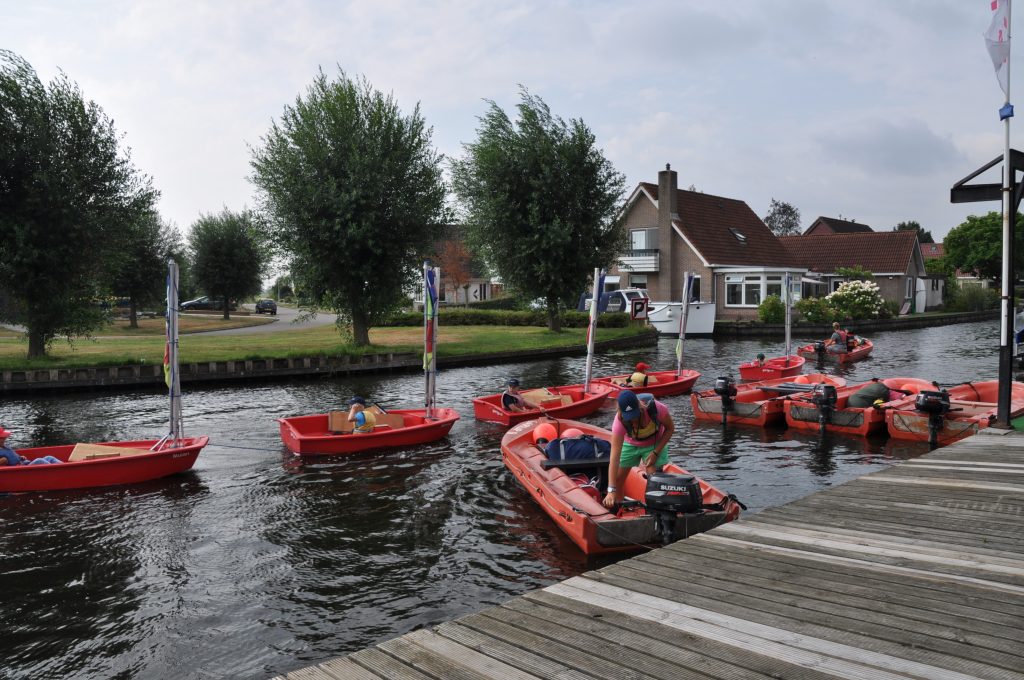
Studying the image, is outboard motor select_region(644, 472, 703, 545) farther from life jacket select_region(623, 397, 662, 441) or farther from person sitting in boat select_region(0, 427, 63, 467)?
person sitting in boat select_region(0, 427, 63, 467)

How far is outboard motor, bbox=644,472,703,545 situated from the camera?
903cm

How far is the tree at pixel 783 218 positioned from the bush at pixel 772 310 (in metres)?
97.6

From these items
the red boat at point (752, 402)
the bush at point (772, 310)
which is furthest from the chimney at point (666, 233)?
the red boat at point (752, 402)

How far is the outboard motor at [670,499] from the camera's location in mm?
9031

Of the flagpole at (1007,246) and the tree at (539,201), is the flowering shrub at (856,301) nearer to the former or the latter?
the tree at (539,201)

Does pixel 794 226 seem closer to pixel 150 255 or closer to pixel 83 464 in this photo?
pixel 150 255

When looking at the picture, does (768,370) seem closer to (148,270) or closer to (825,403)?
(825,403)

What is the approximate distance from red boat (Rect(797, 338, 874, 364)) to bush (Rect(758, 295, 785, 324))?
12.4 m

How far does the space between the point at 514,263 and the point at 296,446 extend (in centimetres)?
2815

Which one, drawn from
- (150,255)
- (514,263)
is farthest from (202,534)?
(150,255)

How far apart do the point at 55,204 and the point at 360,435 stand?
1984 cm

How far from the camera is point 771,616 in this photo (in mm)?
5488

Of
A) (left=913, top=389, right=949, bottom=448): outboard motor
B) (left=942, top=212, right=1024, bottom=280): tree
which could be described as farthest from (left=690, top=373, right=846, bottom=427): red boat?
(left=942, top=212, right=1024, bottom=280): tree

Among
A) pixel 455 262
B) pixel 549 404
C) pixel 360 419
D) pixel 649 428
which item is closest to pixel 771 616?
pixel 649 428
